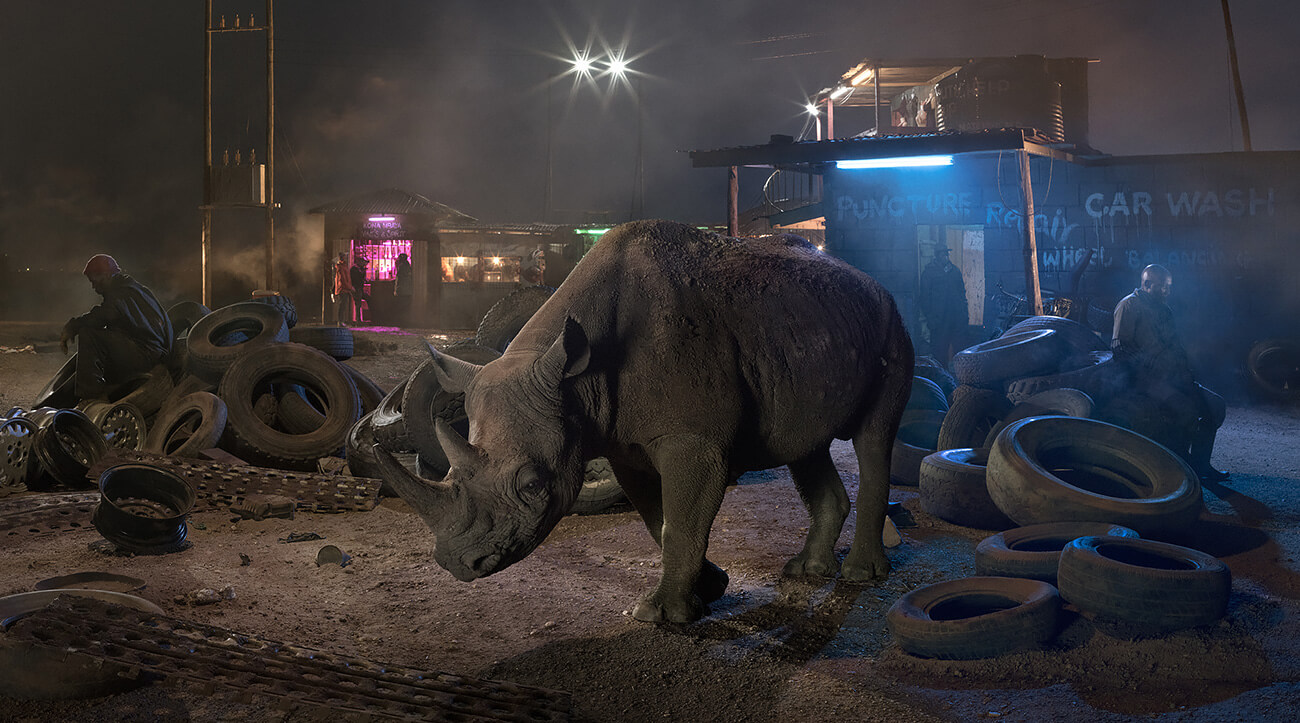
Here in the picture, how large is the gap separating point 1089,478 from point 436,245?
1017 inches

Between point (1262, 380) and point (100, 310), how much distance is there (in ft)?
56.7

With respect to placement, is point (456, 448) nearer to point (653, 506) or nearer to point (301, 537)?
point (653, 506)

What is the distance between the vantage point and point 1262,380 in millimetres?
14844

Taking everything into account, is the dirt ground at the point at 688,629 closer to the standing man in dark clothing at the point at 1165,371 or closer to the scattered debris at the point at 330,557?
the scattered debris at the point at 330,557

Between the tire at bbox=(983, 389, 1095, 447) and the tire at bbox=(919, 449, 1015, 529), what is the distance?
4.92 feet

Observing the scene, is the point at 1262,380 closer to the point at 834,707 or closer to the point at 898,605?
the point at 898,605

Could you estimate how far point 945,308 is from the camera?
1655cm

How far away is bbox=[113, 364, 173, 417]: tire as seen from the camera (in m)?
10.1

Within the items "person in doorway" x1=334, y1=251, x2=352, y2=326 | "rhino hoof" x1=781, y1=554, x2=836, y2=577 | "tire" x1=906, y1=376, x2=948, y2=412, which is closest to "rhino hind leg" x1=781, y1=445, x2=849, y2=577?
"rhino hoof" x1=781, y1=554, x2=836, y2=577

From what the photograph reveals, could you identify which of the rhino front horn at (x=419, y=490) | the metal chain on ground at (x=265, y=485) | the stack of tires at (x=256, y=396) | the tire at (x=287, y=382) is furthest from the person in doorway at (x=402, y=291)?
the rhino front horn at (x=419, y=490)

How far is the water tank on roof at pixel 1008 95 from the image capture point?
20.6 m

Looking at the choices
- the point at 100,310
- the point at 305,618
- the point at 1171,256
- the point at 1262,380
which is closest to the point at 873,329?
the point at 305,618

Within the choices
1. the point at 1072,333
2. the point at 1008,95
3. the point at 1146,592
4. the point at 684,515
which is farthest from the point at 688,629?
the point at 1008,95

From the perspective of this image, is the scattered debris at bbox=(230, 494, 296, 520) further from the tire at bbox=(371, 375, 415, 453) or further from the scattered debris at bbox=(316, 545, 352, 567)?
the scattered debris at bbox=(316, 545, 352, 567)
